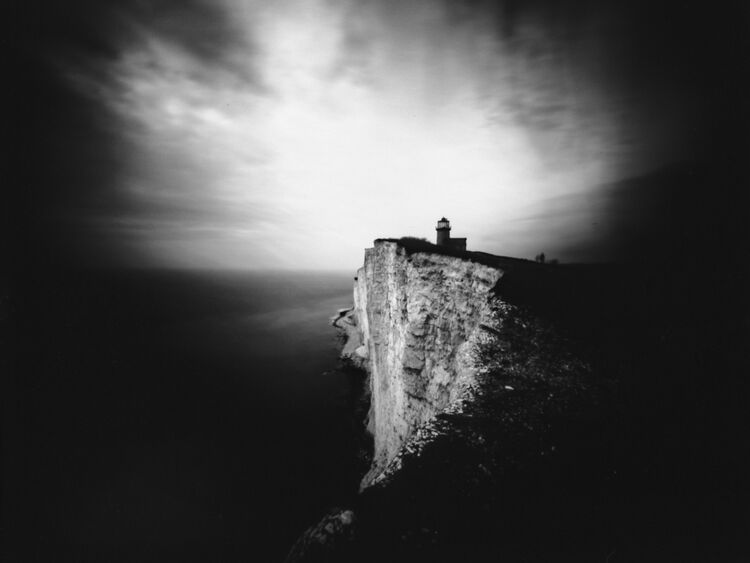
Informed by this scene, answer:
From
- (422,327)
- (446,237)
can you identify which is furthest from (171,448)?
(446,237)

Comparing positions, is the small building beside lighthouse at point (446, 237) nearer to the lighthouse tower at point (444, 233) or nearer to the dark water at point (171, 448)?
the lighthouse tower at point (444, 233)

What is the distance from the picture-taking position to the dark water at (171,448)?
17266 mm

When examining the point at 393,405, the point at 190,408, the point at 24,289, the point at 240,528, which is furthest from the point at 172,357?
the point at 24,289

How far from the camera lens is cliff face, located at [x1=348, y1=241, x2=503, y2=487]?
11750mm

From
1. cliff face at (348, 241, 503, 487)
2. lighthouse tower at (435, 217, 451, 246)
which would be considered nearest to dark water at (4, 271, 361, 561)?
cliff face at (348, 241, 503, 487)

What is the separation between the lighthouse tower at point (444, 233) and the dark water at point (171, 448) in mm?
16885

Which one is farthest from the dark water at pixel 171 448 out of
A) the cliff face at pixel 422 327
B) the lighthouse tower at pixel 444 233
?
the lighthouse tower at pixel 444 233

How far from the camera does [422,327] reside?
540 inches

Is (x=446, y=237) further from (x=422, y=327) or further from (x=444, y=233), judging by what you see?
(x=422, y=327)

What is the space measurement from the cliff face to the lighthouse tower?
4.46 m

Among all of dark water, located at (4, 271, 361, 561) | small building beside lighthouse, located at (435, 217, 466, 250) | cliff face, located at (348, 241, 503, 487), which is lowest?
dark water, located at (4, 271, 361, 561)

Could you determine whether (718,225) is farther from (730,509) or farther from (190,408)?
(190,408)

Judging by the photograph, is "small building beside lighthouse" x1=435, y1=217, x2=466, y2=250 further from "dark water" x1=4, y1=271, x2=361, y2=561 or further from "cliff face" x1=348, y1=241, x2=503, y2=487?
"dark water" x1=4, y1=271, x2=361, y2=561

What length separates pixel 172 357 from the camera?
46000mm
